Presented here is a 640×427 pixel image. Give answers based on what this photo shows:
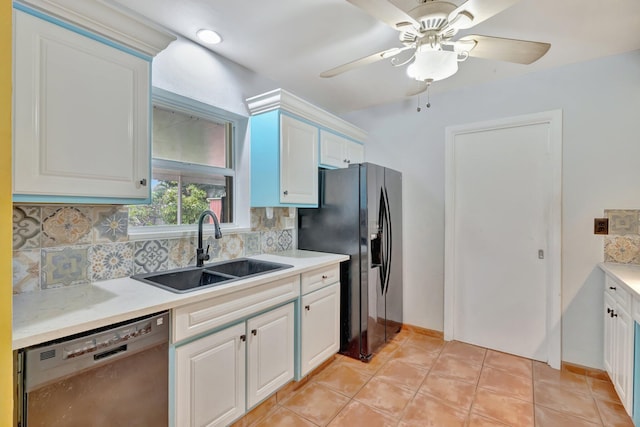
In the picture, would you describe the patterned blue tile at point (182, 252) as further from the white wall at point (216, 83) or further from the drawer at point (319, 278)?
the drawer at point (319, 278)

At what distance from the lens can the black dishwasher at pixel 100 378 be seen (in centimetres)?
95

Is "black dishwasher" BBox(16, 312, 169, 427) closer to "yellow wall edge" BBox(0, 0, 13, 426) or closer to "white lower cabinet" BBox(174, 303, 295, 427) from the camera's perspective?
"white lower cabinet" BBox(174, 303, 295, 427)

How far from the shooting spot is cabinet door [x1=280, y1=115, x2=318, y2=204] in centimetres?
226

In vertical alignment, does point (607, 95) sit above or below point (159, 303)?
above

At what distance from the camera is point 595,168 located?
87.1 inches

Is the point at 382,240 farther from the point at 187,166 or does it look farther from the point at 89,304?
the point at 89,304

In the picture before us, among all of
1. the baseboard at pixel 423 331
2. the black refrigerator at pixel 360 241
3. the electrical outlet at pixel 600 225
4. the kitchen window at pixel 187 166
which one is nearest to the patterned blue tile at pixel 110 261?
the kitchen window at pixel 187 166

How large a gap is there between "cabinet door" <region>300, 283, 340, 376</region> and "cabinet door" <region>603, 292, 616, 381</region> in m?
1.85

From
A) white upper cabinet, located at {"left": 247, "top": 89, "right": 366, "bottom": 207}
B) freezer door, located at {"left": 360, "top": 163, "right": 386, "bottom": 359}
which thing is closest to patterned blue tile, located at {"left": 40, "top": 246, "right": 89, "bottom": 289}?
white upper cabinet, located at {"left": 247, "top": 89, "right": 366, "bottom": 207}

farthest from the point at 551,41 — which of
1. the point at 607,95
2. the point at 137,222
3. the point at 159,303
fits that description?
the point at 137,222

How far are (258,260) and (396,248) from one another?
138cm

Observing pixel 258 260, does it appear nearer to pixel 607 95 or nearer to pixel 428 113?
pixel 428 113

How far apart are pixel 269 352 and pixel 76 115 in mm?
1538

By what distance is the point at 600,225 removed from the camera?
7.20 feet
